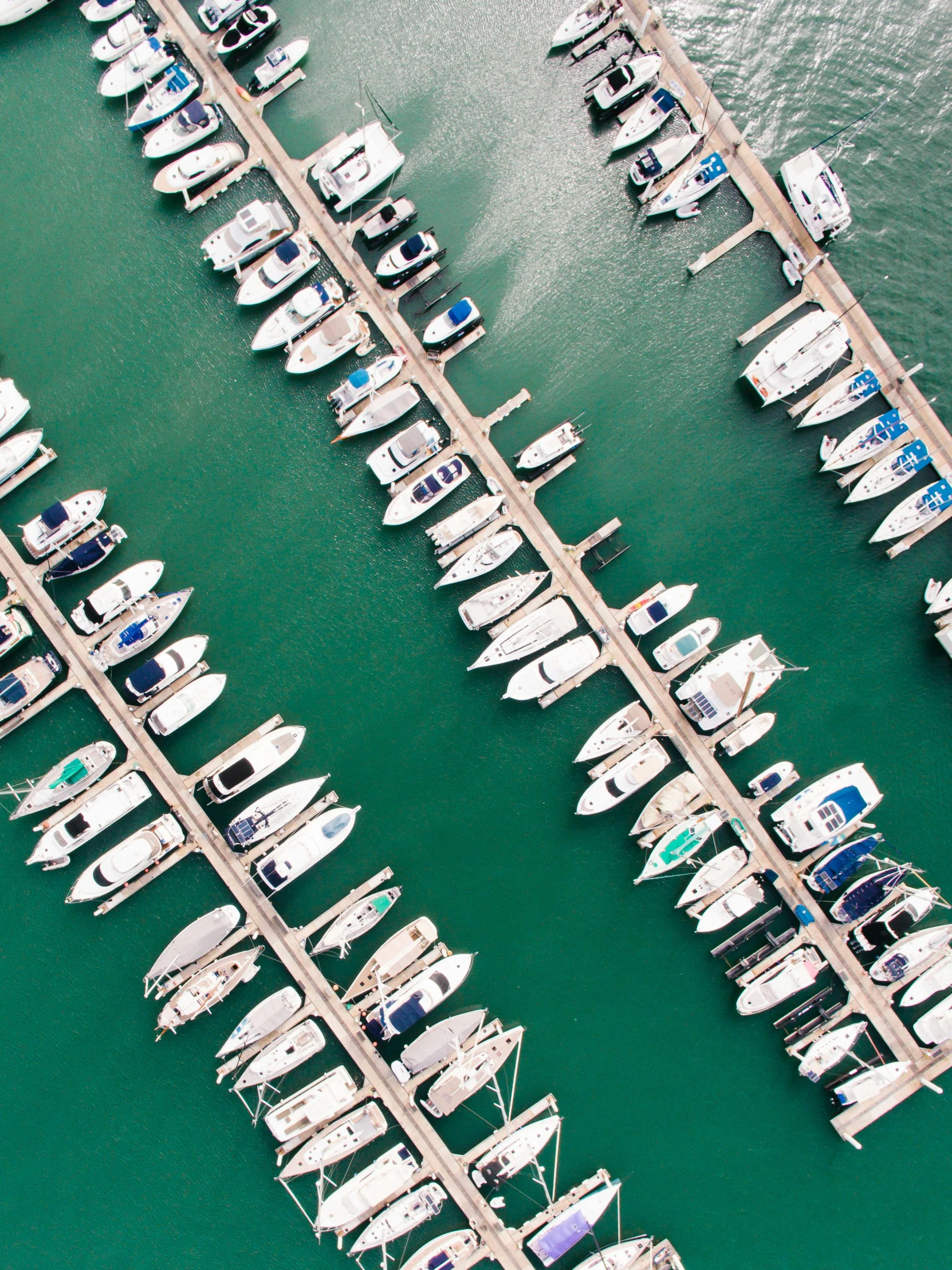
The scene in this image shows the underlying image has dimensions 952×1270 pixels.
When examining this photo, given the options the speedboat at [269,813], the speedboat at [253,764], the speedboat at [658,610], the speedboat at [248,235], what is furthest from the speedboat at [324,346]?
the speedboat at [269,813]

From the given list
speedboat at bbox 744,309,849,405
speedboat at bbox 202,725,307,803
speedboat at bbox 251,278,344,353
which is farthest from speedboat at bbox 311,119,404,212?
speedboat at bbox 202,725,307,803

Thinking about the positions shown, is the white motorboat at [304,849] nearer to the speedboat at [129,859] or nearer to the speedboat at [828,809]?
the speedboat at [129,859]

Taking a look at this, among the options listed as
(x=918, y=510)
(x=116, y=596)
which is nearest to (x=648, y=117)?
(x=918, y=510)

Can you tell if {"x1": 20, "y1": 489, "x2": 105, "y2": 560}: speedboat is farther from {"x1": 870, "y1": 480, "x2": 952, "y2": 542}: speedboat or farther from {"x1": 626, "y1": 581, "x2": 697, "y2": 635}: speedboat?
{"x1": 870, "y1": 480, "x2": 952, "y2": 542}: speedboat

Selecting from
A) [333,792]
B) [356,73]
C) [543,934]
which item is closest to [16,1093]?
[333,792]

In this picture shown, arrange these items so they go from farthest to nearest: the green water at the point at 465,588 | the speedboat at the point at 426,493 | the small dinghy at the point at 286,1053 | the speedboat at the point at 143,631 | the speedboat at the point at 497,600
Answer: the green water at the point at 465,588
the speedboat at the point at 143,631
the speedboat at the point at 426,493
the speedboat at the point at 497,600
the small dinghy at the point at 286,1053

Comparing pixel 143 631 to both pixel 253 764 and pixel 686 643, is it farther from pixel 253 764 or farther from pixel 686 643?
pixel 686 643
